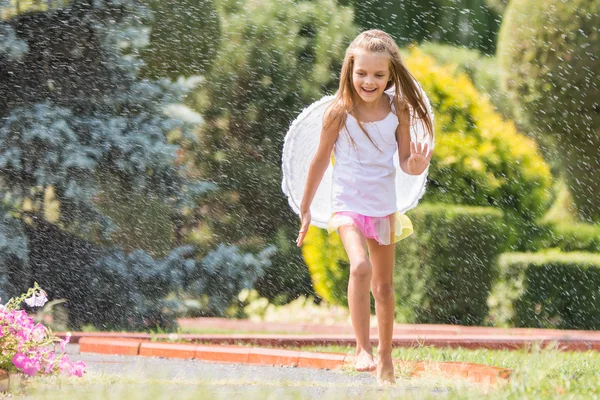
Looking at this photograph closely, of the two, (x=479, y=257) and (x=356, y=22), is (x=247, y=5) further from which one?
(x=479, y=257)

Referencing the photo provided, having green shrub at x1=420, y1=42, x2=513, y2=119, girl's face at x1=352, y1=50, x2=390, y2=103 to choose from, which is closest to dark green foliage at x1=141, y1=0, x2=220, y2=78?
green shrub at x1=420, y1=42, x2=513, y2=119

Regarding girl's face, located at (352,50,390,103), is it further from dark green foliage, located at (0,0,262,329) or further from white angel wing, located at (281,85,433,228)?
dark green foliage, located at (0,0,262,329)

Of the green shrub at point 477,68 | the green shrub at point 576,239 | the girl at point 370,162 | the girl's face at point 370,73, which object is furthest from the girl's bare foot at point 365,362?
the green shrub at point 477,68

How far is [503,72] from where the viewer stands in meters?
10.6

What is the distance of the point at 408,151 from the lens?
4.25 m

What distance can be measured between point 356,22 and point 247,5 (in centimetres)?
358

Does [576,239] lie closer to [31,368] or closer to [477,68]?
[477,68]

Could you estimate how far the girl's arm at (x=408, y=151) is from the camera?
4.14 metres

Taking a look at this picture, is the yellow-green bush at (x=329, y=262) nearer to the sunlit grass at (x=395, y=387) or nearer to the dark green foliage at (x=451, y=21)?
the sunlit grass at (x=395, y=387)

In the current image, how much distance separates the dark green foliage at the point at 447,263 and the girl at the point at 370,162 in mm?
3361

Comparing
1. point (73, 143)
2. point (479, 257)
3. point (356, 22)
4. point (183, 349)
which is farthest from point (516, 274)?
point (356, 22)

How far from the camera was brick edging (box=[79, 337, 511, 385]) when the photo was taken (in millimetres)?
4441

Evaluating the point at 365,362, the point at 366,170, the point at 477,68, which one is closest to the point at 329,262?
the point at 365,362

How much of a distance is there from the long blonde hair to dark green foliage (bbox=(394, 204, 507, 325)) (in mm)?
3369
